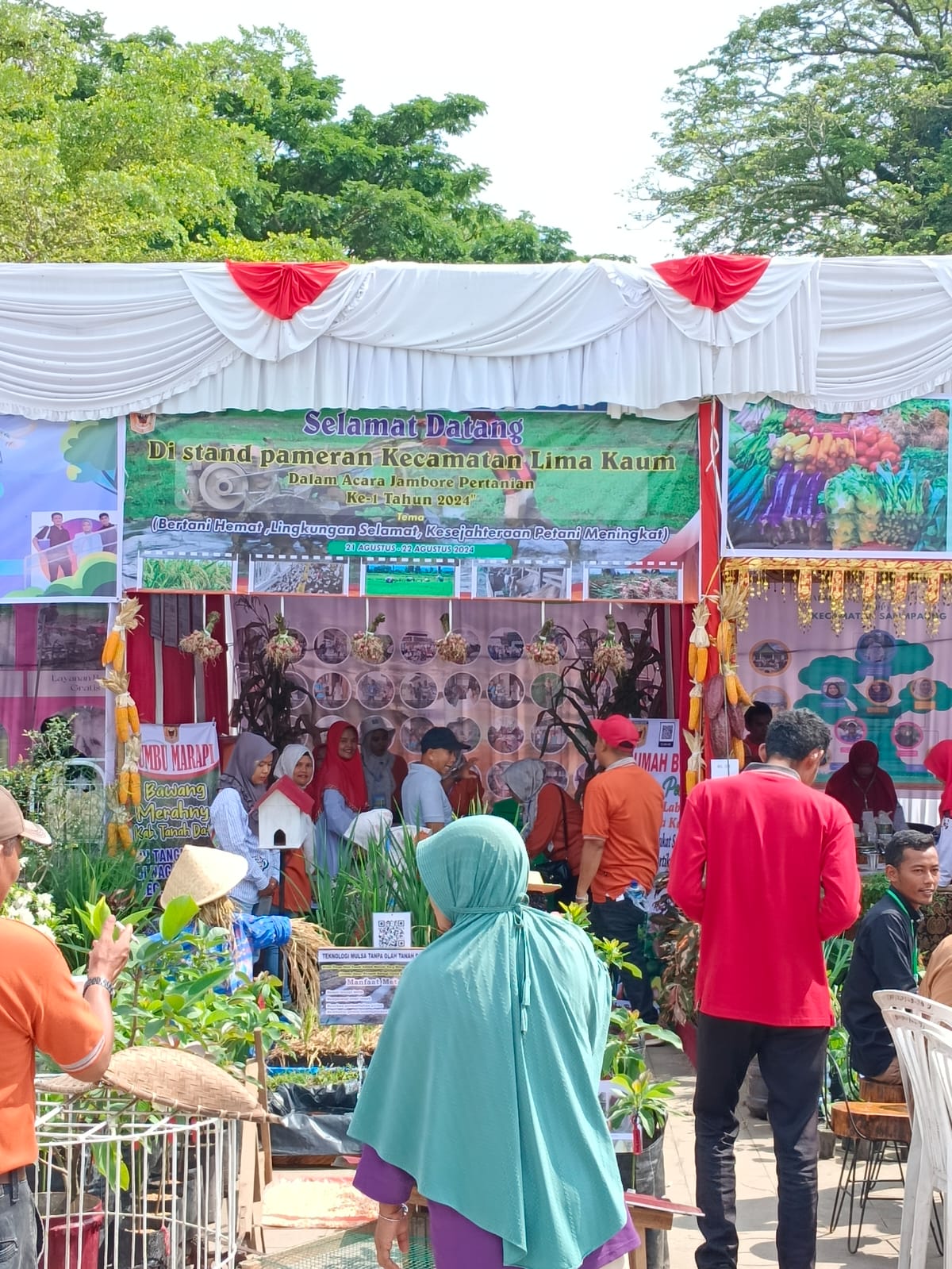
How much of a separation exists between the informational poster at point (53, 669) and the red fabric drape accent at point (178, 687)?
41 centimetres

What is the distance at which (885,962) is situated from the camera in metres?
4.84

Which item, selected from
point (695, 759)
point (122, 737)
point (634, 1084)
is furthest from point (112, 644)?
point (634, 1084)

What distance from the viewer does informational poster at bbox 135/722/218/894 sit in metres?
7.71

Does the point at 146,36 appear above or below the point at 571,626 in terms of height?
above

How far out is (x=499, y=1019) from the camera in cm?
264

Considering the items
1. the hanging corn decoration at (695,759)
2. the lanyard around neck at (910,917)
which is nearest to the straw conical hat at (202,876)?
the lanyard around neck at (910,917)

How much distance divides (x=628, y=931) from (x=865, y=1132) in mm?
2618

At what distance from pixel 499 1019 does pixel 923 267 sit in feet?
19.3

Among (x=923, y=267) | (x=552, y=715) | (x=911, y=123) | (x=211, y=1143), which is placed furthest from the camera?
(x=911, y=123)

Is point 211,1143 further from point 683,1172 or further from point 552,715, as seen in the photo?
point 552,715

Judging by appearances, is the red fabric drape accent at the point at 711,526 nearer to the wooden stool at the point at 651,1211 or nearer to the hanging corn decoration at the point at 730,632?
the hanging corn decoration at the point at 730,632

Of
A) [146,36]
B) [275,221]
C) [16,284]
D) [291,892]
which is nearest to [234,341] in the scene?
[16,284]

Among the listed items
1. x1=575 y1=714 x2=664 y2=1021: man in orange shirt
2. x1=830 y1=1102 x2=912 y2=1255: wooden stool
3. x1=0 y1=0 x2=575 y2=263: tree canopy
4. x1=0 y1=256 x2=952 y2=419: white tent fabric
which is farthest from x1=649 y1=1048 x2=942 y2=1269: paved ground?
x1=0 y1=0 x2=575 y2=263: tree canopy

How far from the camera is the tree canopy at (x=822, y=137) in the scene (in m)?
22.0
